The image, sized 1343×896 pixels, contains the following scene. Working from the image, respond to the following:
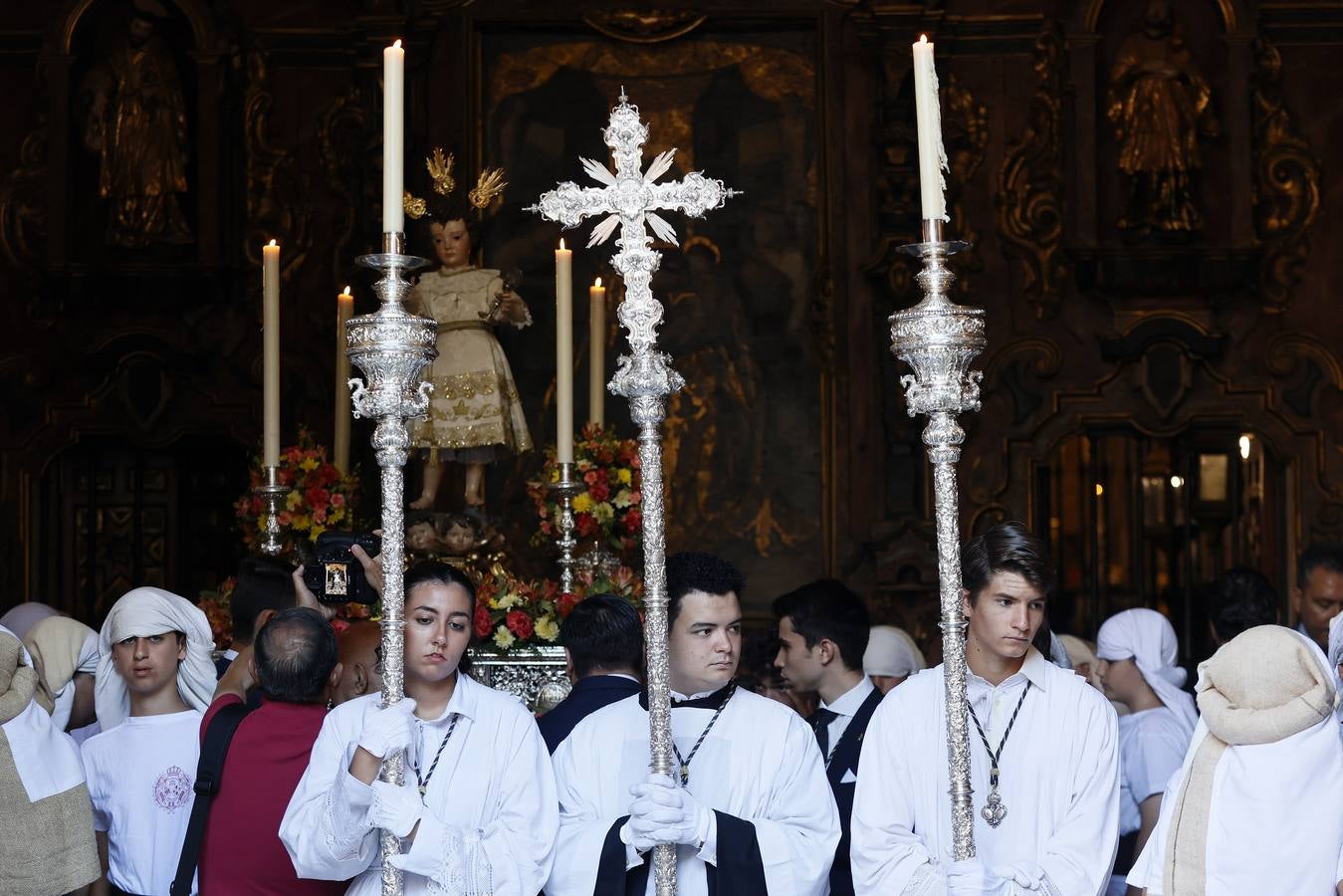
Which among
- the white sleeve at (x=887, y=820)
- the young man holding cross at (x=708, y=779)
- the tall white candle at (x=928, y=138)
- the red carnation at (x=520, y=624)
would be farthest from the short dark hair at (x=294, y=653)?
the tall white candle at (x=928, y=138)

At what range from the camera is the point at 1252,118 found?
11.1 m

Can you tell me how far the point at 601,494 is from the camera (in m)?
7.04

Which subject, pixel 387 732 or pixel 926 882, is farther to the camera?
pixel 926 882

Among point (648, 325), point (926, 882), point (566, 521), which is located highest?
point (648, 325)

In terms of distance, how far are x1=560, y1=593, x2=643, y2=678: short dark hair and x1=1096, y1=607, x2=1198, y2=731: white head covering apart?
163cm

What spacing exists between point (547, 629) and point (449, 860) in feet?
7.52

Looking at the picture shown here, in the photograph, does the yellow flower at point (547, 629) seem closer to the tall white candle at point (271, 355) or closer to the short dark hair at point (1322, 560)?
the tall white candle at point (271, 355)

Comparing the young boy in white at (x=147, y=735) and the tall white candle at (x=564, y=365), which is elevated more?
the tall white candle at (x=564, y=365)

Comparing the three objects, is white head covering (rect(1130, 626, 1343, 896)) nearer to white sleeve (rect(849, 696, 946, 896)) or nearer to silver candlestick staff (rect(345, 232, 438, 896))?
white sleeve (rect(849, 696, 946, 896))

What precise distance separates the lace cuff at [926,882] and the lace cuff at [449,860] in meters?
0.97

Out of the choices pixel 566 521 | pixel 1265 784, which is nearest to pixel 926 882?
pixel 1265 784

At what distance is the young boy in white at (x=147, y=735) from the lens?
17.5ft

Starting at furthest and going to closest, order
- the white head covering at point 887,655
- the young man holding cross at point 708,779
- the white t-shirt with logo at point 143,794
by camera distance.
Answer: the white head covering at point 887,655 < the white t-shirt with logo at point 143,794 < the young man holding cross at point 708,779

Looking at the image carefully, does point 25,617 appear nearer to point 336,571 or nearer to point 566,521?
point 566,521
